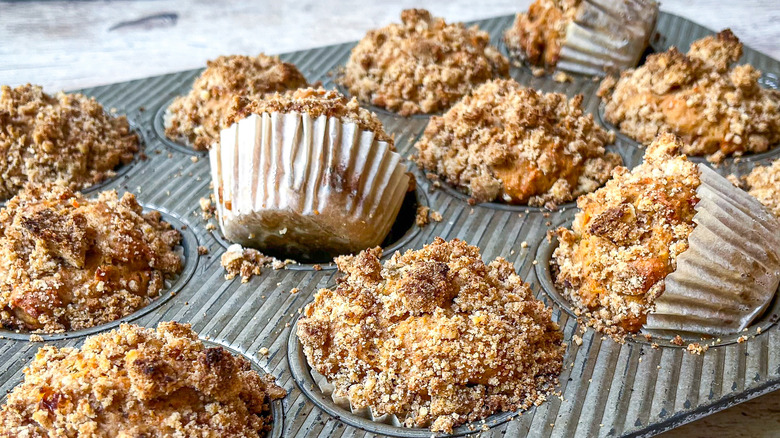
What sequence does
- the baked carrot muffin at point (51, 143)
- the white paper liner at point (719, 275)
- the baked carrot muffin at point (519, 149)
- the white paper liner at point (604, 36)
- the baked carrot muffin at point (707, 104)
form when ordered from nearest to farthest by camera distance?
the white paper liner at point (719, 275), the baked carrot muffin at point (519, 149), the baked carrot muffin at point (51, 143), the baked carrot muffin at point (707, 104), the white paper liner at point (604, 36)

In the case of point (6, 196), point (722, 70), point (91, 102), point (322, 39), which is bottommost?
point (322, 39)

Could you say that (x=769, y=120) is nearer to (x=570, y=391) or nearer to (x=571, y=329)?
(x=571, y=329)

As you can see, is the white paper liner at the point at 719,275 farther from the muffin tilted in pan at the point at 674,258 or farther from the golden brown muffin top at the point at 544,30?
the golden brown muffin top at the point at 544,30

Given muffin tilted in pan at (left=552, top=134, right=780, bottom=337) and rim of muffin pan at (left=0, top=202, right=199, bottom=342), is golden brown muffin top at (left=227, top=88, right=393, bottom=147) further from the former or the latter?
muffin tilted in pan at (left=552, top=134, right=780, bottom=337)

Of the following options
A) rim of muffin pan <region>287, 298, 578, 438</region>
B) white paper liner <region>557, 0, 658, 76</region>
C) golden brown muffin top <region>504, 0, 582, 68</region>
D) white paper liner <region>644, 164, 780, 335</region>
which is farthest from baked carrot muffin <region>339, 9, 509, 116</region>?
rim of muffin pan <region>287, 298, 578, 438</region>

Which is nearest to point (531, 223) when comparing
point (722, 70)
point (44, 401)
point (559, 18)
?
point (722, 70)

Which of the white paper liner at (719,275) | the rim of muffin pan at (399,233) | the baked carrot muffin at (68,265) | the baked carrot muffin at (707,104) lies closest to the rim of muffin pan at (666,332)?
the white paper liner at (719,275)
